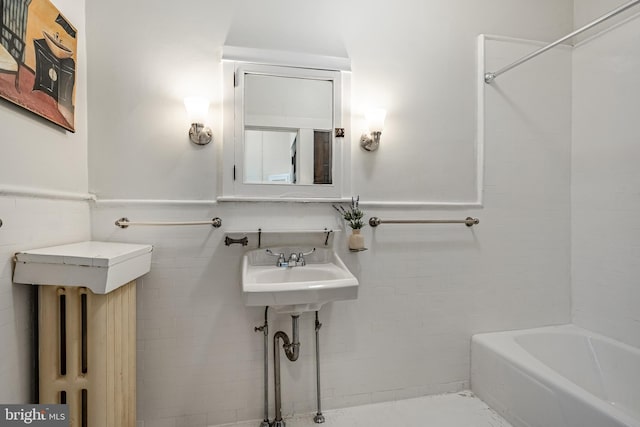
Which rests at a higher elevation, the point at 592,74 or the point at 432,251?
the point at 592,74

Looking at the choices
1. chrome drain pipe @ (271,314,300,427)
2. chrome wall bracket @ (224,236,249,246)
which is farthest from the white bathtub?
chrome wall bracket @ (224,236,249,246)

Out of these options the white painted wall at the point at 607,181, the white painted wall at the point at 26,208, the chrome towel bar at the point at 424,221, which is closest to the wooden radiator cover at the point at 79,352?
the white painted wall at the point at 26,208

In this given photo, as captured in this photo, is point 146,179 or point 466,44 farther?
point 466,44

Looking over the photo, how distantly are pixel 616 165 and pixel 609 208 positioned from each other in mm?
259

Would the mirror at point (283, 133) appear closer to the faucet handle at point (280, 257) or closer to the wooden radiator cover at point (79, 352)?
the faucet handle at point (280, 257)

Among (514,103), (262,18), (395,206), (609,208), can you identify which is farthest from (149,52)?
(609,208)

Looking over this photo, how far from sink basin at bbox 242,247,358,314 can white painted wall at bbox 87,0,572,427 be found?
14cm

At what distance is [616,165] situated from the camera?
1.88 metres

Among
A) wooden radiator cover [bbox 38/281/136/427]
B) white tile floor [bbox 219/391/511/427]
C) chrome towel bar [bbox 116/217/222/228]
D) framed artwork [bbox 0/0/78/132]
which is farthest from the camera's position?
white tile floor [bbox 219/391/511/427]

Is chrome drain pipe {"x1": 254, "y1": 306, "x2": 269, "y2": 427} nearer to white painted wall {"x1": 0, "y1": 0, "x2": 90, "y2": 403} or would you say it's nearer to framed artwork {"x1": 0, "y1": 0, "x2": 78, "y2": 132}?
white painted wall {"x1": 0, "y1": 0, "x2": 90, "y2": 403}

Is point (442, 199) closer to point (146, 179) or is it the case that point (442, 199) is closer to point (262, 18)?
point (262, 18)

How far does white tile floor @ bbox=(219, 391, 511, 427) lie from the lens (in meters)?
1.69

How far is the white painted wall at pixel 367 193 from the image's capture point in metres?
1.62

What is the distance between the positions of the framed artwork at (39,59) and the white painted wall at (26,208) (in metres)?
0.05
